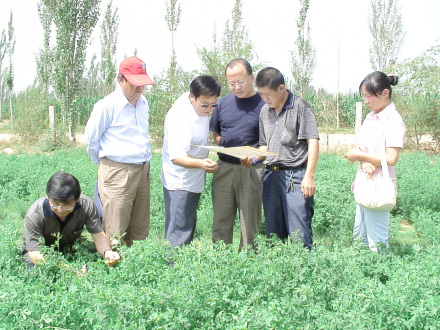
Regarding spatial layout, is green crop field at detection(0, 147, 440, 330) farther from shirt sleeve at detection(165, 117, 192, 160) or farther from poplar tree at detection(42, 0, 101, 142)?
poplar tree at detection(42, 0, 101, 142)

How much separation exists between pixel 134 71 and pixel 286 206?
5.68 ft

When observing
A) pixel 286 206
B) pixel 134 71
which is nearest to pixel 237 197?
pixel 286 206

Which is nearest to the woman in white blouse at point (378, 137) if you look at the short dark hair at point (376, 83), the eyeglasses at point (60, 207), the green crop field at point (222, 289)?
the short dark hair at point (376, 83)

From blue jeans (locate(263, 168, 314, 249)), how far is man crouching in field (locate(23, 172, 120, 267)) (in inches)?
54.8

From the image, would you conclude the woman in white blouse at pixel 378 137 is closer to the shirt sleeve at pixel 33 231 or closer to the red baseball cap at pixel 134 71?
the red baseball cap at pixel 134 71

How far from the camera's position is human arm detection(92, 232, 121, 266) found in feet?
11.6

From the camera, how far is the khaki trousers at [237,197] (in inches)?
161

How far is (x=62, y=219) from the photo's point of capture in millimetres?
3688

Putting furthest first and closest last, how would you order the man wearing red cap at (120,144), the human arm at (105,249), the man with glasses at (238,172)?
the man with glasses at (238,172) < the man wearing red cap at (120,144) < the human arm at (105,249)

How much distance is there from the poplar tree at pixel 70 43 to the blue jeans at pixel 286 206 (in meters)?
13.1

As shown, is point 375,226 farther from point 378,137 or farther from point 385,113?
point 385,113

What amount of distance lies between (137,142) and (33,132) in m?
14.5

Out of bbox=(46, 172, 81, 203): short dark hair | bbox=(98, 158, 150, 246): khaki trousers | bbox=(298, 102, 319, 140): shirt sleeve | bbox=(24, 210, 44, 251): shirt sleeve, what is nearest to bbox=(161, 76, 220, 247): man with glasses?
bbox=(98, 158, 150, 246): khaki trousers

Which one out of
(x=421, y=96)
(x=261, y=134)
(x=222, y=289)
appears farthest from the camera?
(x=421, y=96)
